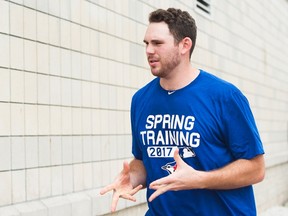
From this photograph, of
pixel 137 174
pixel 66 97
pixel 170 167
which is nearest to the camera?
pixel 170 167

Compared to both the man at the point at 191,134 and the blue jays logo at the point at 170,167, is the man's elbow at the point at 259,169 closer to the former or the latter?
the man at the point at 191,134

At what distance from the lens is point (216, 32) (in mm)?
8492

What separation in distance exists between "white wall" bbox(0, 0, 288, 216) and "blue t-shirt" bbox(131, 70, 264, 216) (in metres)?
1.60

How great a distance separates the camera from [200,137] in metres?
2.66

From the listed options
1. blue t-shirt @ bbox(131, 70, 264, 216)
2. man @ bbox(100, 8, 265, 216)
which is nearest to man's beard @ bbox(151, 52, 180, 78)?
man @ bbox(100, 8, 265, 216)

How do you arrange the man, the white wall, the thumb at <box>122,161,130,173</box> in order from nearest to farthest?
the man
the thumb at <box>122,161,130,173</box>
the white wall

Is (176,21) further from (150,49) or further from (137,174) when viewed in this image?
(137,174)

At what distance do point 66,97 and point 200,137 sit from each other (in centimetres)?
233

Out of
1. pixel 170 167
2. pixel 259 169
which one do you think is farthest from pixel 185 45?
pixel 259 169

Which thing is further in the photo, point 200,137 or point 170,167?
point 170,167

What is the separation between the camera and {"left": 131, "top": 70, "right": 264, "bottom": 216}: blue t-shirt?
2.62 meters

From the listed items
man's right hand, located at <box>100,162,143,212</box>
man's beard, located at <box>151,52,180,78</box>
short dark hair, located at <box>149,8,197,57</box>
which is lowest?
man's right hand, located at <box>100,162,143,212</box>

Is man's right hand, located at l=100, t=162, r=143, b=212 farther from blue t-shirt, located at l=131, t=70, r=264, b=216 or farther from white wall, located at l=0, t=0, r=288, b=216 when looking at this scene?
white wall, located at l=0, t=0, r=288, b=216

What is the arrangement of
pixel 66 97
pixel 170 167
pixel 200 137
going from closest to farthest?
pixel 200 137 < pixel 170 167 < pixel 66 97
